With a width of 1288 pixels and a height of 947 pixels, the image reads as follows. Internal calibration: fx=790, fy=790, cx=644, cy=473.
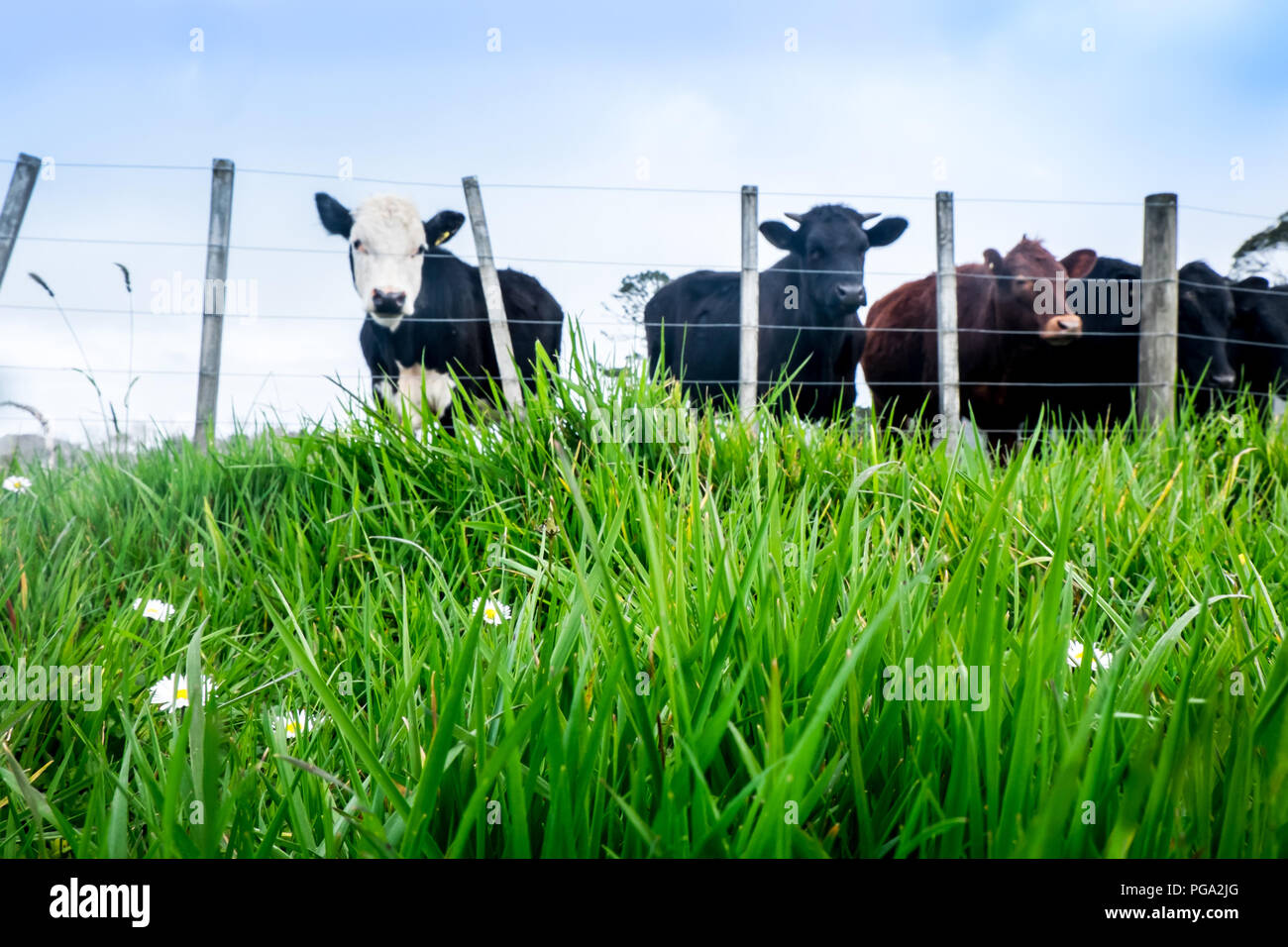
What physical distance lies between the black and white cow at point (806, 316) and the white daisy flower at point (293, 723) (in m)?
4.57

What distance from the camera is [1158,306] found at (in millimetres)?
4820

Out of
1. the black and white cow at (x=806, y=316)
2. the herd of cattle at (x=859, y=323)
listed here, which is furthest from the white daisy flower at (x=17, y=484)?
the black and white cow at (x=806, y=316)

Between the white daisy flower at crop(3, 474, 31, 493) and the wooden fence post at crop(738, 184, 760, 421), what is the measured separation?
3.70 metres

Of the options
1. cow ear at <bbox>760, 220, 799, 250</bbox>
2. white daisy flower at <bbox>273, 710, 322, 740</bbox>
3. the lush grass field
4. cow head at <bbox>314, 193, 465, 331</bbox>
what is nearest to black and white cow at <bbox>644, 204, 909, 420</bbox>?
cow ear at <bbox>760, 220, 799, 250</bbox>

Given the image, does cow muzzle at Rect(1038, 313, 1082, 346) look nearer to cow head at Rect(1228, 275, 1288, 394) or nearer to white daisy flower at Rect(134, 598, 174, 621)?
cow head at Rect(1228, 275, 1288, 394)

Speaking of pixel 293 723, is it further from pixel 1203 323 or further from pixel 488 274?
pixel 1203 323

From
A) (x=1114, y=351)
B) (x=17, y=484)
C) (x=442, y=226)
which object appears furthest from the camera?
(x=1114, y=351)

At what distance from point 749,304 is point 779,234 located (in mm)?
924

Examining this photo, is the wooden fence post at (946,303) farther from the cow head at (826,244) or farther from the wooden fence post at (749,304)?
the wooden fence post at (749,304)

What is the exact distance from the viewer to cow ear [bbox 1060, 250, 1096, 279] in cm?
591

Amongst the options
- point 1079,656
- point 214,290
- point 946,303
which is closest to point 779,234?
point 946,303
